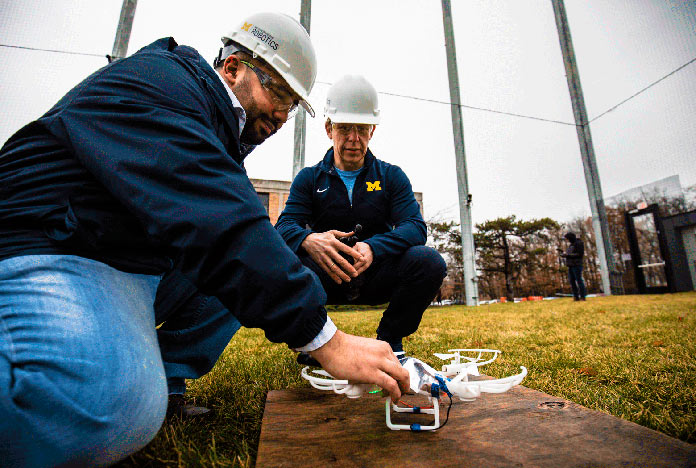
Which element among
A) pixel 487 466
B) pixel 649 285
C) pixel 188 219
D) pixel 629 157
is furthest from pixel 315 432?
pixel 649 285

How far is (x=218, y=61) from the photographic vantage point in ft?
3.67

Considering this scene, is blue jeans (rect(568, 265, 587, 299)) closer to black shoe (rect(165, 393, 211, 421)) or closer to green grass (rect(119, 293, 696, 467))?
green grass (rect(119, 293, 696, 467))

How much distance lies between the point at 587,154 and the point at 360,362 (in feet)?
36.2

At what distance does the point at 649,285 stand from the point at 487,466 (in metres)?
13.6

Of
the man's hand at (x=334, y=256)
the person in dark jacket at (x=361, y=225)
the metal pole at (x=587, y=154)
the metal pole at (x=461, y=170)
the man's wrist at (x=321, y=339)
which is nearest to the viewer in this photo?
the man's wrist at (x=321, y=339)

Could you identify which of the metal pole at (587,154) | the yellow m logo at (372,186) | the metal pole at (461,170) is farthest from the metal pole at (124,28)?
the metal pole at (587,154)

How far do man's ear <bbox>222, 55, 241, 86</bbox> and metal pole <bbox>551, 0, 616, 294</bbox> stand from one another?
10.6 m

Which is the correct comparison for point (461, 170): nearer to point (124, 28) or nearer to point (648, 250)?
point (124, 28)

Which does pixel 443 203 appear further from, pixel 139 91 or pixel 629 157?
pixel 139 91

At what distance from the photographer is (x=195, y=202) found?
565 mm

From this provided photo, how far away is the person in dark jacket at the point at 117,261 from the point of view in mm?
522

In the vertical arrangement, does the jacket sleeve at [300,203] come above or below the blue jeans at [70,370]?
above

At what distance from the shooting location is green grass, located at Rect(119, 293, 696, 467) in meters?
0.86

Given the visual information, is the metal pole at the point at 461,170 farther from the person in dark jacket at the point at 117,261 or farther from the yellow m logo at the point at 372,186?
the person in dark jacket at the point at 117,261
